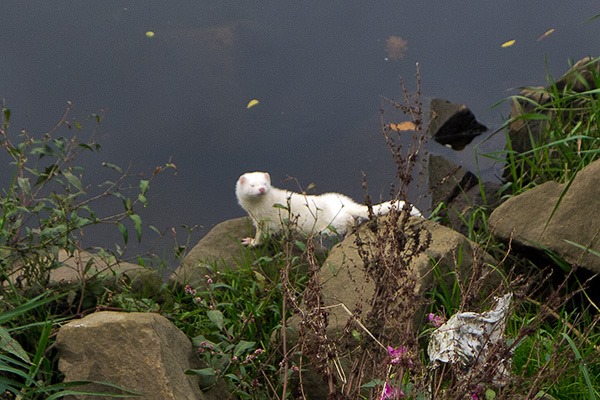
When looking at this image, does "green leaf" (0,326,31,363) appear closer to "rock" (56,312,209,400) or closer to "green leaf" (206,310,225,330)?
"rock" (56,312,209,400)

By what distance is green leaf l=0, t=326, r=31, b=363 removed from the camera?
2.93 meters

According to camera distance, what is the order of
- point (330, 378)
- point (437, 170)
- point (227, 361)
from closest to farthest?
point (330, 378), point (227, 361), point (437, 170)

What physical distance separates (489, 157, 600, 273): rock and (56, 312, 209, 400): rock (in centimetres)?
161

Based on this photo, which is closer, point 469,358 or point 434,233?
point 469,358

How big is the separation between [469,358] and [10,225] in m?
1.75

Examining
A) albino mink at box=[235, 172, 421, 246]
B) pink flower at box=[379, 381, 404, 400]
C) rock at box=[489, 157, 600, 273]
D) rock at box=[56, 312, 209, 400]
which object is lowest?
albino mink at box=[235, 172, 421, 246]

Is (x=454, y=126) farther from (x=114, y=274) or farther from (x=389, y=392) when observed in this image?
(x=389, y=392)

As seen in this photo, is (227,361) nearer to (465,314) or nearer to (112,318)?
(112,318)

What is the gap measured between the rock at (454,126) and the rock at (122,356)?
342 cm

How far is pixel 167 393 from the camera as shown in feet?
10.3

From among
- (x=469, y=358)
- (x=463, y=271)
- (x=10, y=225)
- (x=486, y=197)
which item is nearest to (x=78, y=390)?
(x=10, y=225)

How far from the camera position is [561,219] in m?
4.34

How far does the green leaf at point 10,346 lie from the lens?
293cm

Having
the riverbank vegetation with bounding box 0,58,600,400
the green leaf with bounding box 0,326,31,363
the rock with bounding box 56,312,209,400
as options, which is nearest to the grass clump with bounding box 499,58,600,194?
the riverbank vegetation with bounding box 0,58,600,400
